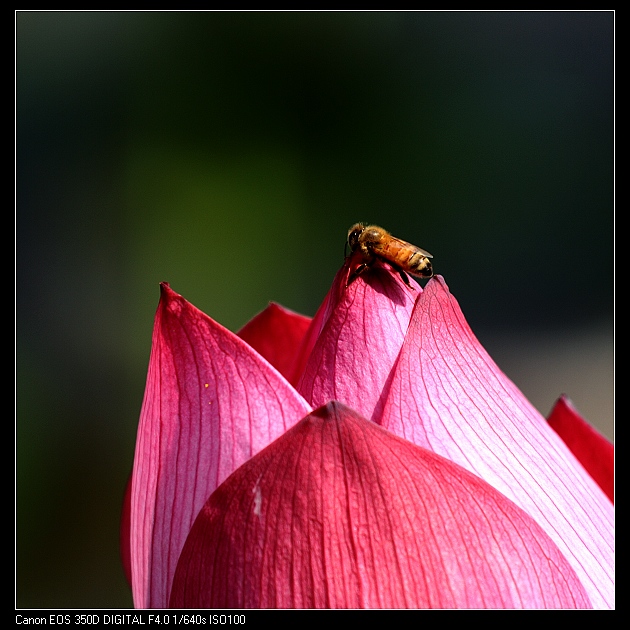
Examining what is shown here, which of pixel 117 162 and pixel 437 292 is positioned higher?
pixel 117 162

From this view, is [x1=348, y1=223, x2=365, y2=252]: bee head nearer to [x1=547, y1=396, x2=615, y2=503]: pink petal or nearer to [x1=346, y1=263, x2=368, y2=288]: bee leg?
[x1=346, y1=263, x2=368, y2=288]: bee leg

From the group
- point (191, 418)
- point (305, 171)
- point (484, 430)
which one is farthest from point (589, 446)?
point (305, 171)

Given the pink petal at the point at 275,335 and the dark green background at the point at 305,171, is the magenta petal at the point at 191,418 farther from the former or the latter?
the dark green background at the point at 305,171

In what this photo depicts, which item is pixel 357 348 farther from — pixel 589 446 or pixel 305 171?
pixel 305 171

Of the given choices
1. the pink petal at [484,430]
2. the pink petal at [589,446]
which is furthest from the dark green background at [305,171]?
the pink petal at [484,430]

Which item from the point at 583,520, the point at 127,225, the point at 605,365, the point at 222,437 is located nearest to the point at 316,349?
the point at 222,437

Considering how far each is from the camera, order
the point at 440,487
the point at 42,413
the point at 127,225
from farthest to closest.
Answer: the point at 127,225 → the point at 42,413 → the point at 440,487

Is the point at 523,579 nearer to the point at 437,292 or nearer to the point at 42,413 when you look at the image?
the point at 437,292

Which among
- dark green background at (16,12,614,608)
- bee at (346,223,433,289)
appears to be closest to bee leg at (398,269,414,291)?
bee at (346,223,433,289)
